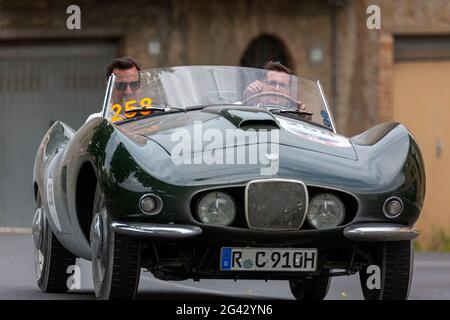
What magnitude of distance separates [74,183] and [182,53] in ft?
47.7

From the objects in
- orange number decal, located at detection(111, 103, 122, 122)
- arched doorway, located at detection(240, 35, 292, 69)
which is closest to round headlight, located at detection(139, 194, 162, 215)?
orange number decal, located at detection(111, 103, 122, 122)

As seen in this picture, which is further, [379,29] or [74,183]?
[379,29]

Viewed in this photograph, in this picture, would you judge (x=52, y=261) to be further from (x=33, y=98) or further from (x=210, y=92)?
(x=33, y=98)

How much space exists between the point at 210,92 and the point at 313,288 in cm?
162

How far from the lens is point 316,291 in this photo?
1020 cm

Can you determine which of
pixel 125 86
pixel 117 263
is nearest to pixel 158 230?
pixel 117 263

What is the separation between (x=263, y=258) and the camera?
8.03 m

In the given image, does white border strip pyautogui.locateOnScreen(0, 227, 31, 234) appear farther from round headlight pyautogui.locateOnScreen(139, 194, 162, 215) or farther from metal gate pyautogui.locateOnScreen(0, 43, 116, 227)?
round headlight pyautogui.locateOnScreen(139, 194, 162, 215)

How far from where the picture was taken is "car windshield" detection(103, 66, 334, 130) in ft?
31.1

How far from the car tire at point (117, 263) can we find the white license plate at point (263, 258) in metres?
0.47

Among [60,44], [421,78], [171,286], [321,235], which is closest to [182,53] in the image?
[60,44]

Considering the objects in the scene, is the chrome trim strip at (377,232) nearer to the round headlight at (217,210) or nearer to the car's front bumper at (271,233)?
the car's front bumper at (271,233)
